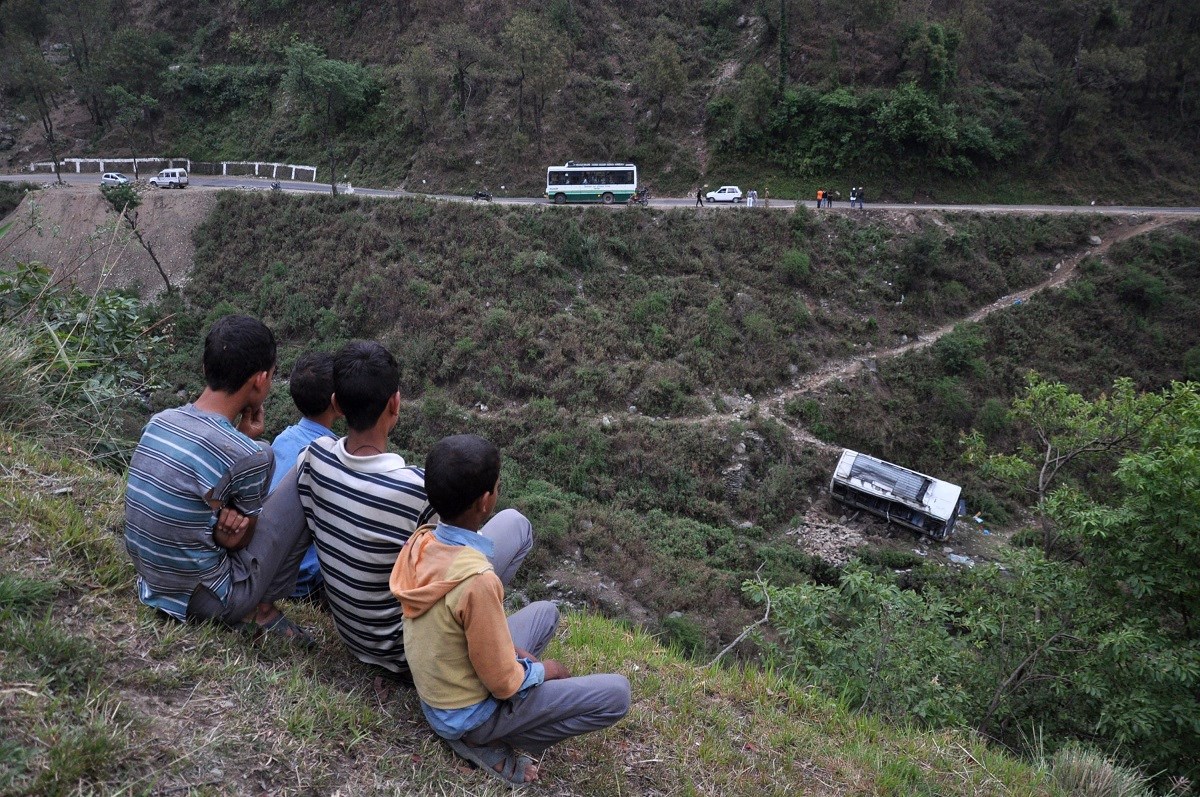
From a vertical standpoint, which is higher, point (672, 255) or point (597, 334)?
point (672, 255)

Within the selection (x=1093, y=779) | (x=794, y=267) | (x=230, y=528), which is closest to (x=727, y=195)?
(x=794, y=267)

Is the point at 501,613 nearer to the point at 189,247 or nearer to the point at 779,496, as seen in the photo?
the point at 779,496

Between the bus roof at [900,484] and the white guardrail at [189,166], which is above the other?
the white guardrail at [189,166]

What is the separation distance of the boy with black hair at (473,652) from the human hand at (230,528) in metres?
0.83

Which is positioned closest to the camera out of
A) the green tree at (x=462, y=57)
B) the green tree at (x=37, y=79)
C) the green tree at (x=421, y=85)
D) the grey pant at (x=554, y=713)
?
the grey pant at (x=554, y=713)

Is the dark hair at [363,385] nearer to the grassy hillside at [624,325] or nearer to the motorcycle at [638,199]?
the grassy hillside at [624,325]

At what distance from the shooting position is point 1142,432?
8383 mm

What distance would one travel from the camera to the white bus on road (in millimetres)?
25891

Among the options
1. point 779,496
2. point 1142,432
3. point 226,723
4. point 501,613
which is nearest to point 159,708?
point 226,723

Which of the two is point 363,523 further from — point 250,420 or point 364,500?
point 250,420

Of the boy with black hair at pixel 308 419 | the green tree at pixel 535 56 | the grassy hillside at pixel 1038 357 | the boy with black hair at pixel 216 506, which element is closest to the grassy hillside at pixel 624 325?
the grassy hillside at pixel 1038 357

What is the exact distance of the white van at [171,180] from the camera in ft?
97.2

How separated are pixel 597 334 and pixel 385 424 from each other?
1768cm

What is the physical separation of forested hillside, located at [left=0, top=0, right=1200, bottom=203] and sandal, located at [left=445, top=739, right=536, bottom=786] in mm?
27526
